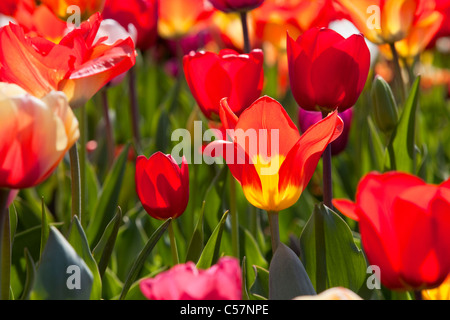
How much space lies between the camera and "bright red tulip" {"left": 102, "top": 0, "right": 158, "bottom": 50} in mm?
1279

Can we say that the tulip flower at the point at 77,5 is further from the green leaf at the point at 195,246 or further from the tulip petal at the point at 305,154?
the tulip petal at the point at 305,154

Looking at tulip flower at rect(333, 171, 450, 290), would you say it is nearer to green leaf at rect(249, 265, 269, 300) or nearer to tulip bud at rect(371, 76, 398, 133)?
green leaf at rect(249, 265, 269, 300)

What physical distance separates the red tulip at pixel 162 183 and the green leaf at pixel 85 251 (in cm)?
8

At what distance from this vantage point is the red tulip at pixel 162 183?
0.70m

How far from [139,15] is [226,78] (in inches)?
21.7

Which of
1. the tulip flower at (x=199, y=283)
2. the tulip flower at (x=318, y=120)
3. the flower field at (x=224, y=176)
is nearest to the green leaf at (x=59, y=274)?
the flower field at (x=224, y=176)

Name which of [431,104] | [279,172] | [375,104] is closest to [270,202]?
[279,172]

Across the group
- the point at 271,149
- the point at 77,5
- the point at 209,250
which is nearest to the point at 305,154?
the point at 271,149

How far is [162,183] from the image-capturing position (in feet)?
2.29

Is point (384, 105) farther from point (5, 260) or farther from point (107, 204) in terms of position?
point (5, 260)

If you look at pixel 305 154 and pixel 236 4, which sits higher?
pixel 236 4
